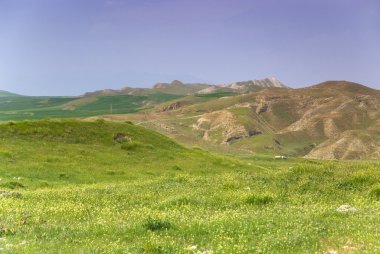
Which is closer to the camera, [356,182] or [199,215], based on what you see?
[199,215]

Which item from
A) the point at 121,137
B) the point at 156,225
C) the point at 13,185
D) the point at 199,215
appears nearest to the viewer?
the point at 156,225

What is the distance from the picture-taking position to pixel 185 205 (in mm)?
19453

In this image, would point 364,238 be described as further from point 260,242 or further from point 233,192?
point 233,192

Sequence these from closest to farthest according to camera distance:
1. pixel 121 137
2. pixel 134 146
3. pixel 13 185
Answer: pixel 13 185 < pixel 134 146 < pixel 121 137

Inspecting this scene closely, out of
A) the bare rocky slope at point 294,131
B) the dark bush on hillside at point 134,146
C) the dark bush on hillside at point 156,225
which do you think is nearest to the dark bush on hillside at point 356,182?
the dark bush on hillside at point 156,225

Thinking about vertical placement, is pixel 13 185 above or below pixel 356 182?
below

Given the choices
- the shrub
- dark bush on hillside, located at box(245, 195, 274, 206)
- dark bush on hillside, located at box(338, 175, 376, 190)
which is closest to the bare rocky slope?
the shrub

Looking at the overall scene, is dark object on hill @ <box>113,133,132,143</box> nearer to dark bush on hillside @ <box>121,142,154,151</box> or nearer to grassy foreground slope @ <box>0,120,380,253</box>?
dark bush on hillside @ <box>121,142,154,151</box>

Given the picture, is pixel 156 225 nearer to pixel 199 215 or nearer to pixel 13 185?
pixel 199 215

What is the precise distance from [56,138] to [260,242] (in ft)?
152

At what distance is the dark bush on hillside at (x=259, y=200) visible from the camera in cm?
1989

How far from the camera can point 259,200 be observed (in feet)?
65.5

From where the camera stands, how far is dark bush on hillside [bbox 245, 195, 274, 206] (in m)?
19.9

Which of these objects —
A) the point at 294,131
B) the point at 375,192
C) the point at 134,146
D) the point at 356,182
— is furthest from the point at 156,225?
the point at 294,131
